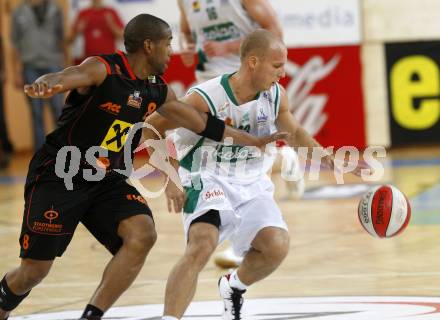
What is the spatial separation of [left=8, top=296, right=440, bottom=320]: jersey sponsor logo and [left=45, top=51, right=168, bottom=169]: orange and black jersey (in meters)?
1.16

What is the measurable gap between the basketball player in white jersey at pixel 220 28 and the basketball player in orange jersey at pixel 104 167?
2302 mm

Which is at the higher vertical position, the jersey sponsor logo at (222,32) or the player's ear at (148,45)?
the player's ear at (148,45)

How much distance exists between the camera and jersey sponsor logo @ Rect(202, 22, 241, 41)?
8.60 meters

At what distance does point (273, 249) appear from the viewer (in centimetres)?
618

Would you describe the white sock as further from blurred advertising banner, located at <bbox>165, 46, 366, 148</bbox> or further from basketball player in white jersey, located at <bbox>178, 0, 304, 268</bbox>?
blurred advertising banner, located at <bbox>165, 46, 366, 148</bbox>

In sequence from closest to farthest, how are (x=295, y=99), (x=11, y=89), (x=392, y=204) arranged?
1. (x=392, y=204)
2. (x=295, y=99)
3. (x=11, y=89)

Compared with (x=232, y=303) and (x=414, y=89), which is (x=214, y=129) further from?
(x=414, y=89)

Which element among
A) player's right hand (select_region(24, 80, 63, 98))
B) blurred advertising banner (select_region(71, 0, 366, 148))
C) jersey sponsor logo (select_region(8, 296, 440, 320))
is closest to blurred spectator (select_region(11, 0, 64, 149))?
blurred advertising banner (select_region(71, 0, 366, 148))

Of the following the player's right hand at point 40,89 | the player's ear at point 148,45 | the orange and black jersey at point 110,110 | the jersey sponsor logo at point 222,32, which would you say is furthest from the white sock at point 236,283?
the jersey sponsor logo at point 222,32

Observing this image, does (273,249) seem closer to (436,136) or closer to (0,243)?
(0,243)

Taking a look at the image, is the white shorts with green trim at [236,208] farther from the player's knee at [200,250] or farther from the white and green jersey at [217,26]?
the white and green jersey at [217,26]

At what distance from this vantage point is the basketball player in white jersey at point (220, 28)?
835 cm

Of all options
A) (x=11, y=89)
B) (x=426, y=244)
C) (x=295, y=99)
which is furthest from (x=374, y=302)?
(x=11, y=89)

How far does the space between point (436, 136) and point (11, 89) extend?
7.27 metres
